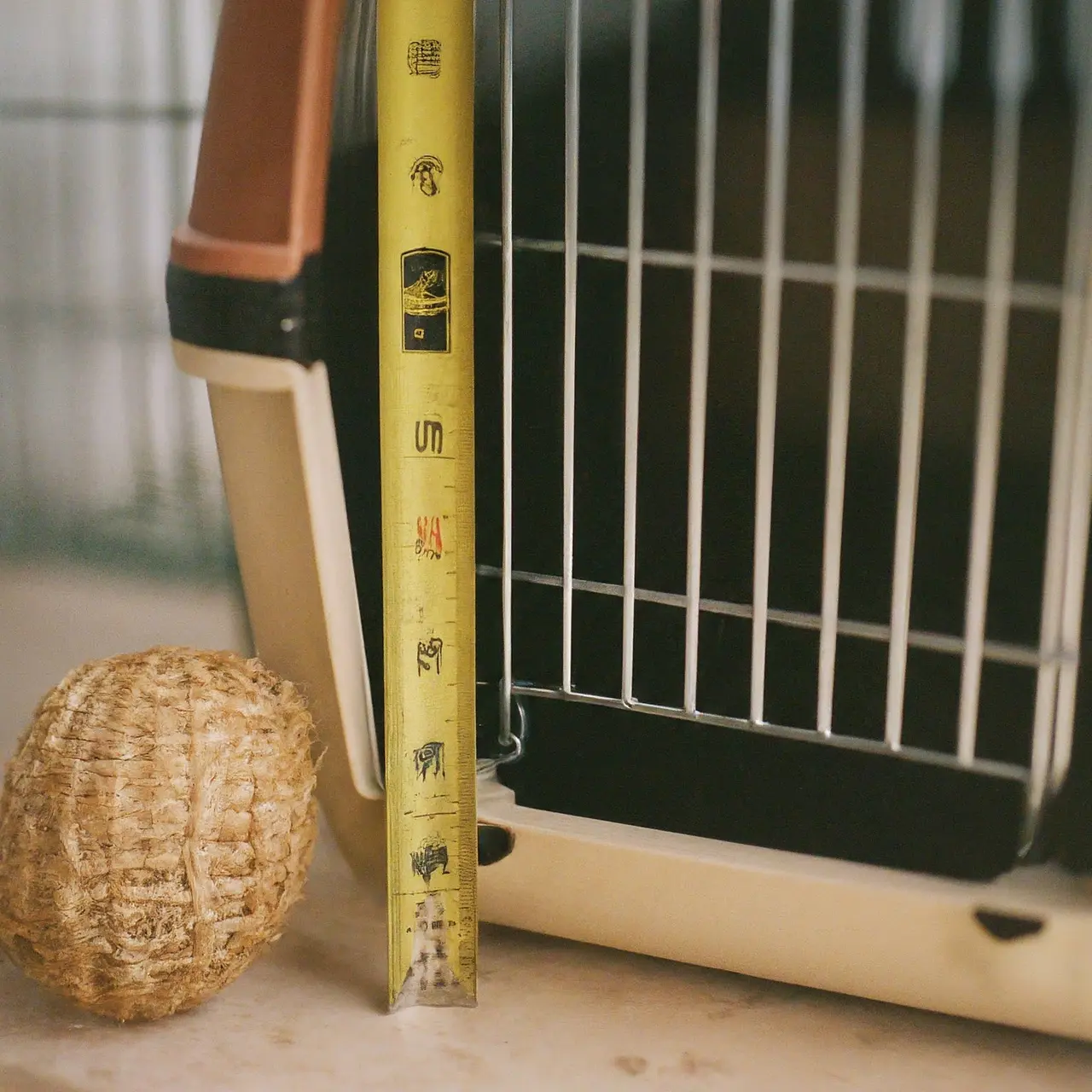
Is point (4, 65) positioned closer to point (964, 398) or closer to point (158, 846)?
point (158, 846)

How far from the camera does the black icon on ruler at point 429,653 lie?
0.79 meters

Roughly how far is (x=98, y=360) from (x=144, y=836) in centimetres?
47

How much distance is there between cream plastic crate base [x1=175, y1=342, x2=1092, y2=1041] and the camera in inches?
28.9

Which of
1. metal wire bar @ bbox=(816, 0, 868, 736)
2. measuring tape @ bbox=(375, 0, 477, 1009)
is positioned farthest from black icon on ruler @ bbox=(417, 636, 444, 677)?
metal wire bar @ bbox=(816, 0, 868, 736)

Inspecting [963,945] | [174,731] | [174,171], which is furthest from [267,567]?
[963,945]

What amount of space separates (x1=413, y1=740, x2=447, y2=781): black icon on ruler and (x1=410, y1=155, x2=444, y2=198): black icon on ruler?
318 mm

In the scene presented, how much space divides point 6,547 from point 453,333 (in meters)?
0.52

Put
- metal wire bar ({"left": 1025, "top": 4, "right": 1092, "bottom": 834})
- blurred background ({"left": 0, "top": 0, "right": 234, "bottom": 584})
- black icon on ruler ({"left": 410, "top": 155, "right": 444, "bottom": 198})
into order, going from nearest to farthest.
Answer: metal wire bar ({"left": 1025, "top": 4, "right": 1092, "bottom": 834}), black icon on ruler ({"left": 410, "top": 155, "right": 444, "bottom": 198}), blurred background ({"left": 0, "top": 0, "right": 234, "bottom": 584})

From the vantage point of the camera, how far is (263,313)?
2.56 ft

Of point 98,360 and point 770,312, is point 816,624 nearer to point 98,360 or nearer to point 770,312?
point 770,312

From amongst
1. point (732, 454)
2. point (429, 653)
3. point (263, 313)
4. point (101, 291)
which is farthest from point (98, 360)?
point (732, 454)

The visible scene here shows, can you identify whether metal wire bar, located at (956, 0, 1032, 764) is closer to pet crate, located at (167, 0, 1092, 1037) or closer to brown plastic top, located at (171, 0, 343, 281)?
pet crate, located at (167, 0, 1092, 1037)

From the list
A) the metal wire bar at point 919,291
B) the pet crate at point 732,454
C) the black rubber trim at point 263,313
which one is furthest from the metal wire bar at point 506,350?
the metal wire bar at point 919,291

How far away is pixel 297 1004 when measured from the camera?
82 cm
